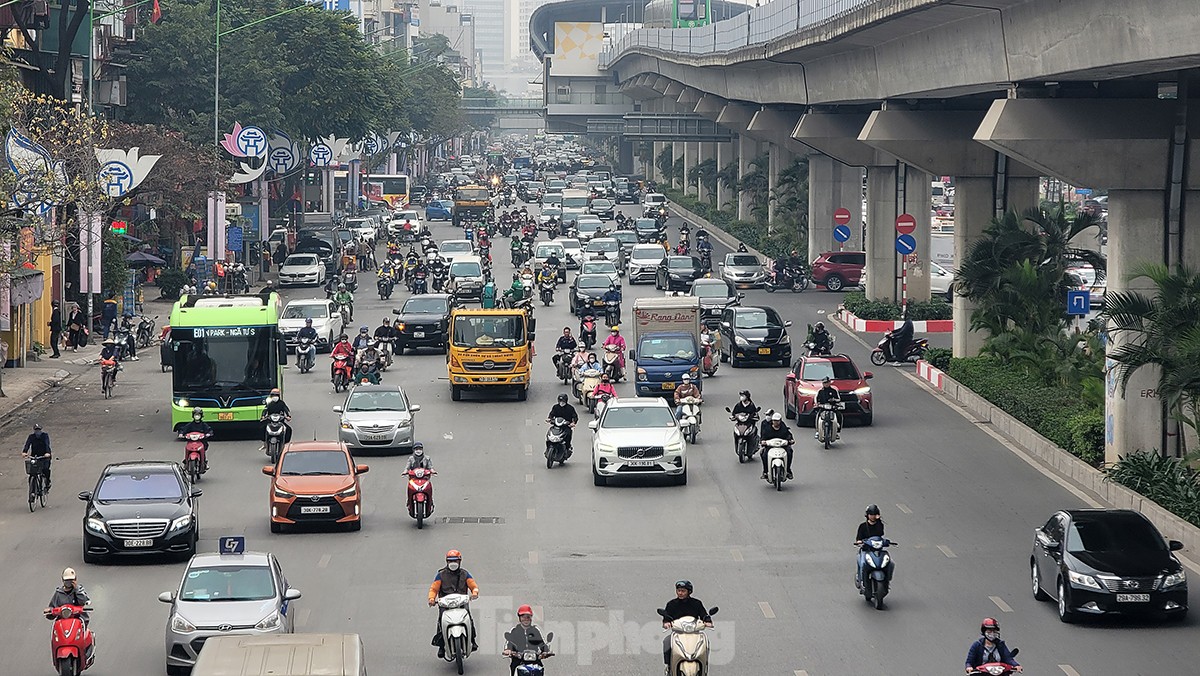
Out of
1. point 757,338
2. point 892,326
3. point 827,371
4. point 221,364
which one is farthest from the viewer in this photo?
point 892,326

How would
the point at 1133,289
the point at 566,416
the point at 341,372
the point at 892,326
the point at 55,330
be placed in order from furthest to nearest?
the point at 892,326 → the point at 55,330 → the point at 341,372 → the point at 566,416 → the point at 1133,289

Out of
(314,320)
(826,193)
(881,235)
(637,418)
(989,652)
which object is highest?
(826,193)

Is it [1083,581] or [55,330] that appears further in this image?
[55,330]

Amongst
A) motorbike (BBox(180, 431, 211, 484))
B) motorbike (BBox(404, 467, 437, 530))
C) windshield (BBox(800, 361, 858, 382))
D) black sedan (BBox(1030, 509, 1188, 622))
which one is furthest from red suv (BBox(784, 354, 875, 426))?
black sedan (BBox(1030, 509, 1188, 622))

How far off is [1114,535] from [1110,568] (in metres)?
0.80

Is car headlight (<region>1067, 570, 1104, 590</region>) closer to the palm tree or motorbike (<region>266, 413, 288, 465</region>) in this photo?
the palm tree

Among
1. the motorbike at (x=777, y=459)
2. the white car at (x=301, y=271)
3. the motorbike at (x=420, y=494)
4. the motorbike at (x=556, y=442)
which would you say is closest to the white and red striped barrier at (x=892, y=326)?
the motorbike at (x=556, y=442)

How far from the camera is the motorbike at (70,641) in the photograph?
62.2 feet

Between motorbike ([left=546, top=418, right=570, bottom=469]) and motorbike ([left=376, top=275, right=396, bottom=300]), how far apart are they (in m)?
37.0

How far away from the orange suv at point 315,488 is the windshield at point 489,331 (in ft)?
47.0

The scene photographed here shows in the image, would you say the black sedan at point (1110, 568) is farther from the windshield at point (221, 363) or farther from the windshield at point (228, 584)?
the windshield at point (221, 363)

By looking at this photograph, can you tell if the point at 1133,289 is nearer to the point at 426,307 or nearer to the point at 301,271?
the point at 426,307

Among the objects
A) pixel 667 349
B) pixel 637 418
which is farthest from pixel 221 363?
pixel 667 349

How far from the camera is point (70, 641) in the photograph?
19000 mm
